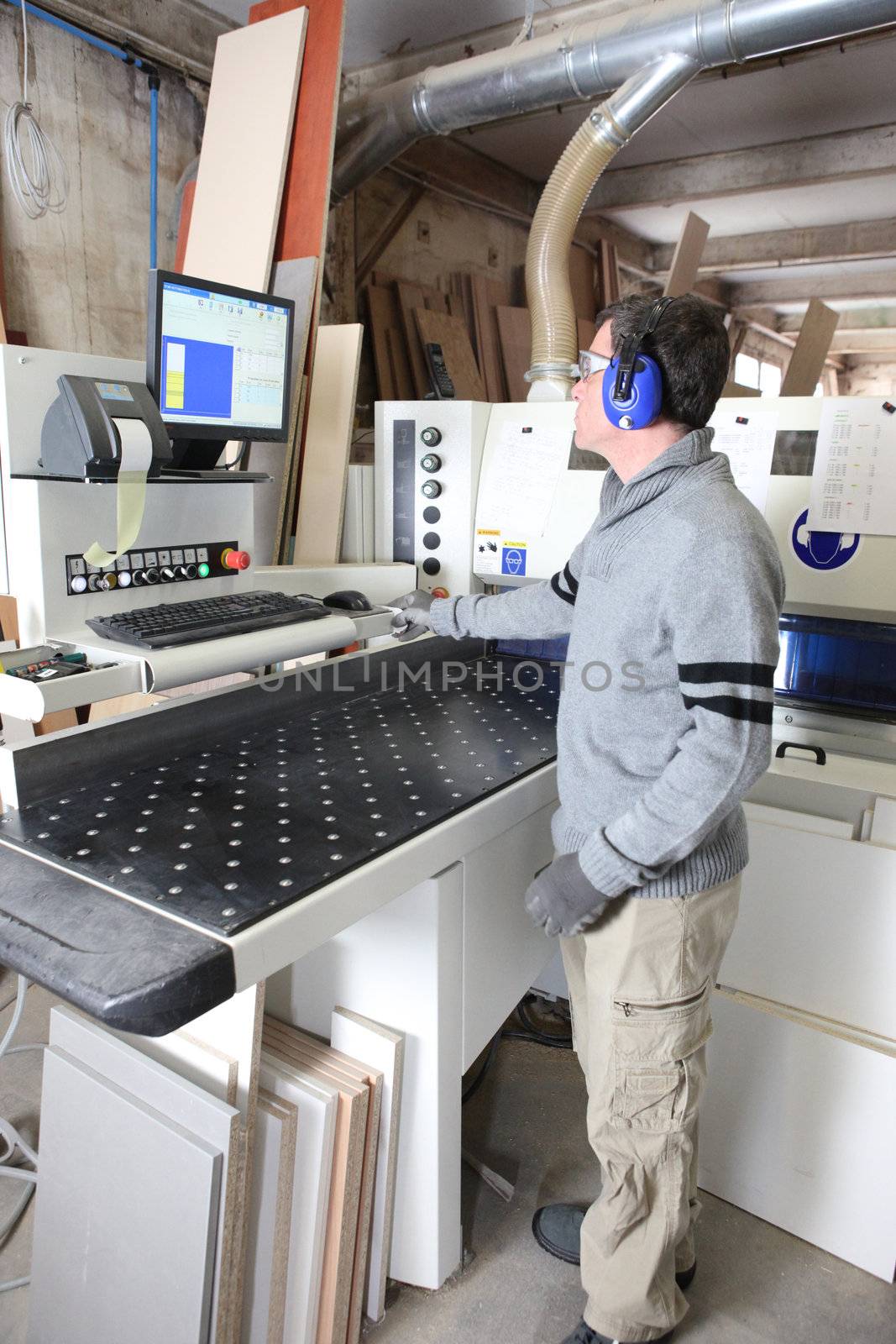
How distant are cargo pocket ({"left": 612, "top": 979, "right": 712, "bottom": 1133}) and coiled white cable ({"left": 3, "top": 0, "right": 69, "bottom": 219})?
2958mm

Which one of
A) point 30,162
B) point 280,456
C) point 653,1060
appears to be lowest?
point 653,1060

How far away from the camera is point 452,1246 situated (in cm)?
147

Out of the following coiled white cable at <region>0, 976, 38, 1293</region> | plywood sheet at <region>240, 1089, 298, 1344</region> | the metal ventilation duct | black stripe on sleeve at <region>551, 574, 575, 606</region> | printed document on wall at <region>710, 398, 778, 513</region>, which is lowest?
coiled white cable at <region>0, 976, 38, 1293</region>

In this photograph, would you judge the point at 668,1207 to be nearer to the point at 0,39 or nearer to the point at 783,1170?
the point at 783,1170

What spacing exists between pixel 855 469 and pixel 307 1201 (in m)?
1.52

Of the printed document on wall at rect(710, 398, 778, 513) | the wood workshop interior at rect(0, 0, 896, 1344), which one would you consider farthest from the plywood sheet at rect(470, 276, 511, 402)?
the printed document on wall at rect(710, 398, 778, 513)

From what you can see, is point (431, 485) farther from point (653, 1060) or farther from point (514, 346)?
point (514, 346)

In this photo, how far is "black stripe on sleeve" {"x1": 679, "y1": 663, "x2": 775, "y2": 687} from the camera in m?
1.02

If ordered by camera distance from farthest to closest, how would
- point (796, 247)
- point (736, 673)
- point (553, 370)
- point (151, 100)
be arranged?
1. point (796, 247)
2. point (151, 100)
3. point (553, 370)
4. point (736, 673)

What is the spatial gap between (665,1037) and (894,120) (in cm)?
466

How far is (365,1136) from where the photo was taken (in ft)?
4.41

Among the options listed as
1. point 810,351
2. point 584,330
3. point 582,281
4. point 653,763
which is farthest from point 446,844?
point 582,281

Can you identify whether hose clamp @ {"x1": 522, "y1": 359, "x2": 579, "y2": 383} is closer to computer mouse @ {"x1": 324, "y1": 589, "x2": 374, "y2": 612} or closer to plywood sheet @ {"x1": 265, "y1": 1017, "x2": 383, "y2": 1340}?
computer mouse @ {"x1": 324, "y1": 589, "x2": 374, "y2": 612}

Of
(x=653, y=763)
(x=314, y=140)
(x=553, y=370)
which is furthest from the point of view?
(x=314, y=140)
